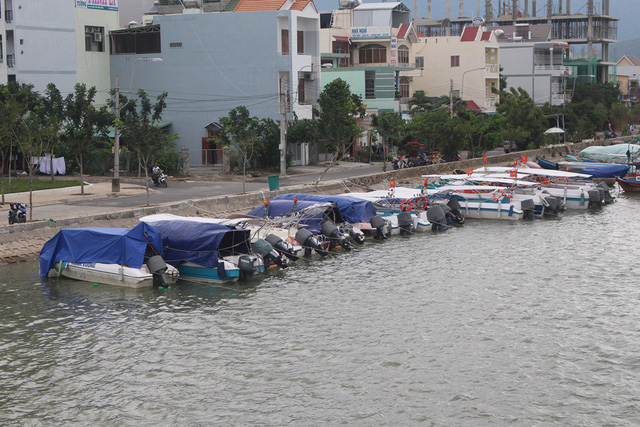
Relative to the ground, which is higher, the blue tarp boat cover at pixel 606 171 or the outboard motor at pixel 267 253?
the blue tarp boat cover at pixel 606 171

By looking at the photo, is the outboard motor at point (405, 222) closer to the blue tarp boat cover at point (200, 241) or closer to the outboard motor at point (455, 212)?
the outboard motor at point (455, 212)

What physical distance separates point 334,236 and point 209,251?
24.0 ft

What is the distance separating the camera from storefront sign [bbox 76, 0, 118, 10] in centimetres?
6003

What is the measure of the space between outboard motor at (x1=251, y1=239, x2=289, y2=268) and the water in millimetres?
445

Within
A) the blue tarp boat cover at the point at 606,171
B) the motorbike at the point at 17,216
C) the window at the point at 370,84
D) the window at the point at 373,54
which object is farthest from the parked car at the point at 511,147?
the motorbike at the point at 17,216

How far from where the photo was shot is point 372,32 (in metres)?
82.3

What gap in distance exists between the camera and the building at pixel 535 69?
109000 millimetres

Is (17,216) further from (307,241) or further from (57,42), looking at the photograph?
(57,42)

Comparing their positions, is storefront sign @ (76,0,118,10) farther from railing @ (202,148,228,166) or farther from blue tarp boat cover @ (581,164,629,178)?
blue tarp boat cover @ (581,164,629,178)

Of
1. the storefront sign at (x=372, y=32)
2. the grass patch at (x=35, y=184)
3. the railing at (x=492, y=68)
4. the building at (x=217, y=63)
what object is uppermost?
the storefront sign at (x=372, y=32)

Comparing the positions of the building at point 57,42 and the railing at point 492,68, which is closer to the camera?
the building at point 57,42

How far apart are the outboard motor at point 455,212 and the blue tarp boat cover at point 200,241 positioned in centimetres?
1525

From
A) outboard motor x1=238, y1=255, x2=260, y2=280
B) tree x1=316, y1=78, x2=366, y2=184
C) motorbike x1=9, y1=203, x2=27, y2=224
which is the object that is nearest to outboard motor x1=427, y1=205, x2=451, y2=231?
outboard motor x1=238, y1=255, x2=260, y2=280

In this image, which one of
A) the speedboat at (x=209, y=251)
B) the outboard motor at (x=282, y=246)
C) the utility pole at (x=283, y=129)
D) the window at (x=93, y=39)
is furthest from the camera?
the window at (x=93, y=39)
